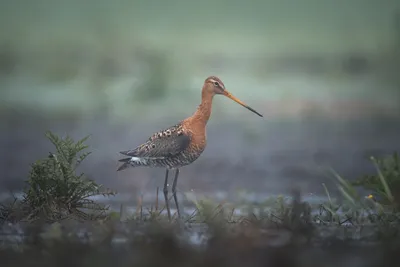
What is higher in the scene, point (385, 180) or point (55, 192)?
point (385, 180)

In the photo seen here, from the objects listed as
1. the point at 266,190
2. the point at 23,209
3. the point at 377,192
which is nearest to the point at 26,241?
the point at 23,209

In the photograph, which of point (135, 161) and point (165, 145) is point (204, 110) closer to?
point (165, 145)

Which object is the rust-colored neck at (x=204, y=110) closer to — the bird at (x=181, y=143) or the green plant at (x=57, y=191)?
the bird at (x=181, y=143)

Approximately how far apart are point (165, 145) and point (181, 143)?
6.7 inches

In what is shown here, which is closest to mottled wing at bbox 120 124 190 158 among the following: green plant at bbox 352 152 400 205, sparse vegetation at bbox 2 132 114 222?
green plant at bbox 352 152 400 205

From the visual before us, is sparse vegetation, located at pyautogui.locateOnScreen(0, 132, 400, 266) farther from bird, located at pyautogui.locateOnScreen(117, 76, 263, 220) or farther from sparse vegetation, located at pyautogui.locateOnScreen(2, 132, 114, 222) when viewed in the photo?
bird, located at pyautogui.locateOnScreen(117, 76, 263, 220)

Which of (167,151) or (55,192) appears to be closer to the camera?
(55,192)

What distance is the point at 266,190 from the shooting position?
916 cm

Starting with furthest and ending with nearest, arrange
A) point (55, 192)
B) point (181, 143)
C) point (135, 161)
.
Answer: point (135, 161)
point (181, 143)
point (55, 192)

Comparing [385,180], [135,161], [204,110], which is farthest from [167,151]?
[385,180]

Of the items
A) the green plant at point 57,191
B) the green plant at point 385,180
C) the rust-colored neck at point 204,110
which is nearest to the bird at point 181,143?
the rust-colored neck at point 204,110

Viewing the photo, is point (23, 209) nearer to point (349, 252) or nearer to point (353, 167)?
point (349, 252)

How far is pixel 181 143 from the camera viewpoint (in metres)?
6.64

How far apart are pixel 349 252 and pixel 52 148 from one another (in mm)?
9202
